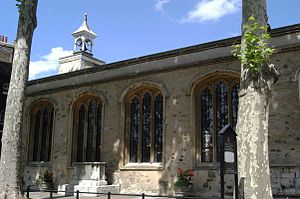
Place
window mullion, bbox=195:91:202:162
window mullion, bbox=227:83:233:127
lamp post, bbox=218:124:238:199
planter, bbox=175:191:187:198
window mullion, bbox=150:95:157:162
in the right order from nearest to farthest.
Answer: lamp post, bbox=218:124:238:199
planter, bbox=175:191:187:198
window mullion, bbox=227:83:233:127
window mullion, bbox=195:91:202:162
window mullion, bbox=150:95:157:162

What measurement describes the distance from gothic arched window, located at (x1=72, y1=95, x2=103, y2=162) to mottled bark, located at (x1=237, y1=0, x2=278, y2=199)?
37.7 feet

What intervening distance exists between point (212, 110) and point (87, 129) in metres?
6.81

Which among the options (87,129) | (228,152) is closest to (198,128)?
(87,129)

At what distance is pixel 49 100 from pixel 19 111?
28.1 feet

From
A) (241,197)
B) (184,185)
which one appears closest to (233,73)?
(184,185)

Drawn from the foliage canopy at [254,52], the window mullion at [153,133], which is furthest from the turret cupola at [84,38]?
the foliage canopy at [254,52]

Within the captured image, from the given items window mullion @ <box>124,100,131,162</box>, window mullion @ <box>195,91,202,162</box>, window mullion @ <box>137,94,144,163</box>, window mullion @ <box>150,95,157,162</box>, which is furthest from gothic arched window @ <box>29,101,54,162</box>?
window mullion @ <box>195,91,202,162</box>

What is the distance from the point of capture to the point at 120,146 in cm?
1669

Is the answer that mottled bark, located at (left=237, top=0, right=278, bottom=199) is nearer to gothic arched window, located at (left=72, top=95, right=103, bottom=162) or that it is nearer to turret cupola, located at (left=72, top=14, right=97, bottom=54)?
gothic arched window, located at (left=72, top=95, right=103, bottom=162)

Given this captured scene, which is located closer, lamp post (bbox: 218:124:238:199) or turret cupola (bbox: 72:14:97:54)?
lamp post (bbox: 218:124:238:199)

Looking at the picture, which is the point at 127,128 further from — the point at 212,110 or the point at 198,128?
the point at 212,110

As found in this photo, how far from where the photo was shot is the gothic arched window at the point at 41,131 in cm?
2020

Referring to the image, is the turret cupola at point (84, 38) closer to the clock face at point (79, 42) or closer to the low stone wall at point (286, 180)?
the clock face at point (79, 42)

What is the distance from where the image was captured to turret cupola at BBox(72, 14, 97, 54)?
28.9 metres
